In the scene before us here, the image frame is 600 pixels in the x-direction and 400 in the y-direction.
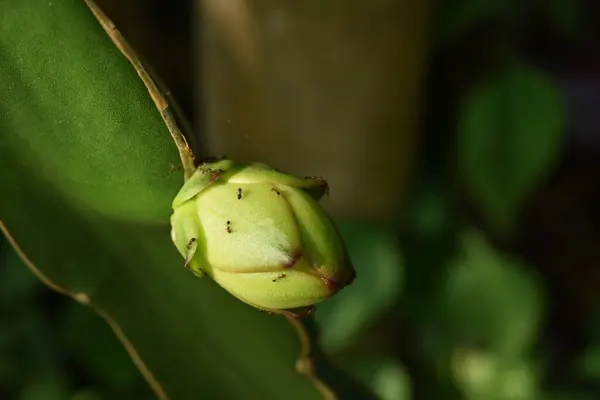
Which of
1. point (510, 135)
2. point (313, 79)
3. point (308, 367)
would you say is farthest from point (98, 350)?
point (308, 367)

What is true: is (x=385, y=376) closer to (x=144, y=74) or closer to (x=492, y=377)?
(x=492, y=377)

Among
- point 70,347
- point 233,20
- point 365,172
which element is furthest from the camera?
point 70,347

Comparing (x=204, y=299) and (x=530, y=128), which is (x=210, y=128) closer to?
(x=530, y=128)

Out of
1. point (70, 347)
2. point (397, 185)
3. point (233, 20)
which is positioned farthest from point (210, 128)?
point (70, 347)

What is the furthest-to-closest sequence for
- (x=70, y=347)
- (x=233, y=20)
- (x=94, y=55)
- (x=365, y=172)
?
(x=70, y=347)
(x=365, y=172)
(x=233, y=20)
(x=94, y=55)

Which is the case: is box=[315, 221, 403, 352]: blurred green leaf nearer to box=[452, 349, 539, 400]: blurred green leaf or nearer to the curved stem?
box=[452, 349, 539, 400]: blurred green leaf

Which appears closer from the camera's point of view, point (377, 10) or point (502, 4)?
point (377, 10)
